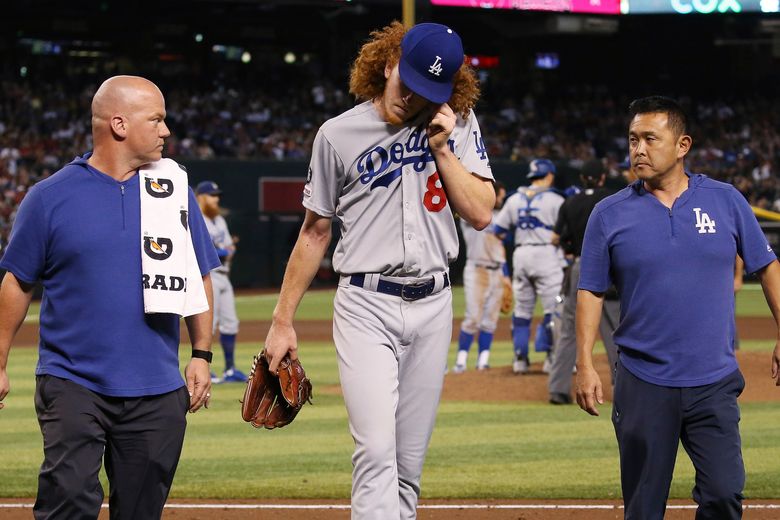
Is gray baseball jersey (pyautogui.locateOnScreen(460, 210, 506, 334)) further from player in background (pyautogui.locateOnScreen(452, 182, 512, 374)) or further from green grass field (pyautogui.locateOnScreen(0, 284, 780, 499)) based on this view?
green grass field (pyautogui.locateOnScreen(0, 284, 780, 499))

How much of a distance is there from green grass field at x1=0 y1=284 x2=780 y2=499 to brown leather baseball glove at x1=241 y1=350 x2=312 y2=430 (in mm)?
2813

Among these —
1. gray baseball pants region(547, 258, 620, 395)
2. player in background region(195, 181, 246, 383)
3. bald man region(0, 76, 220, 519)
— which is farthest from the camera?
player in background region(195, 181, 246, 383)

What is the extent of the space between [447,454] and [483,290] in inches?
209

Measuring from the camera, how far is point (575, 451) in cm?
931

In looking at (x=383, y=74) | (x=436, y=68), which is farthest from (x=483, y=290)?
(x=436, y=68)

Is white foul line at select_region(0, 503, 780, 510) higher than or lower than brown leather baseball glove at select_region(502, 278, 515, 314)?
lower

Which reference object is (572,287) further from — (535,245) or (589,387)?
(589,387)

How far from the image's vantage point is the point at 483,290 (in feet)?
47.3

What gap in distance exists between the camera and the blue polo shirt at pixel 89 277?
4379mm

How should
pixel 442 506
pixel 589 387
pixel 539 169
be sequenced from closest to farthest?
pixel 589 387
pixel 442 506
pixel 539 169

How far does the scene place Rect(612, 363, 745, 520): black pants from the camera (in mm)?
4645

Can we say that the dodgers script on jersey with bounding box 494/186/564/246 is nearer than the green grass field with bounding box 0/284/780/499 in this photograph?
No

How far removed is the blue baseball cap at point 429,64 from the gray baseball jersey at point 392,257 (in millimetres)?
220

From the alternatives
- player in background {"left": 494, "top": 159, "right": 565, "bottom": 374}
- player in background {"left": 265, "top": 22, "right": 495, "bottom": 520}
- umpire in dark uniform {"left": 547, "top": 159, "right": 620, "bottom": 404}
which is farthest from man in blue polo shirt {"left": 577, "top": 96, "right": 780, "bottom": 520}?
player in background {"left": 494, "top": 159, "right": 565, "bottom": 374}
